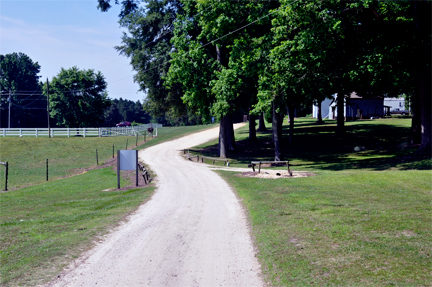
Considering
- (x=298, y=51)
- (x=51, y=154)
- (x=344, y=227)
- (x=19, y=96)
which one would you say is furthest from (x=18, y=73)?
(x=344, y=227)

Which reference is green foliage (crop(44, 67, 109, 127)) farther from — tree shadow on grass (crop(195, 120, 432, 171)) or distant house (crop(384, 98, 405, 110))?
distant house (crop(384, 98, 405, 110))

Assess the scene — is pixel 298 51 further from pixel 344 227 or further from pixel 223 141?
pixel 344 227

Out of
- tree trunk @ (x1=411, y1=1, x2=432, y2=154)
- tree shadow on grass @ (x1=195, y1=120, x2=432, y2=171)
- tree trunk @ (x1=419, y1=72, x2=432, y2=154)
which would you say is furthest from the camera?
tree shadow on grass @ (x1=195, y1=120, x2=432, y2=171)

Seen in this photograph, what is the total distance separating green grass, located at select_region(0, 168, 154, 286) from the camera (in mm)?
7902

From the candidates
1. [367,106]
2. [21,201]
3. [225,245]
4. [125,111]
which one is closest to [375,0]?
[225,245]

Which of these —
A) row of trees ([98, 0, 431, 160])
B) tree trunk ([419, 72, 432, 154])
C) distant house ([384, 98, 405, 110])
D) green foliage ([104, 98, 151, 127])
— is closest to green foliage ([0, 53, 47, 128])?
green foliage ([104, 98, 151, 127])

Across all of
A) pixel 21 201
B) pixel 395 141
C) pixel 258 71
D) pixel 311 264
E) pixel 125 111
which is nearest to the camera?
pixel 311 264

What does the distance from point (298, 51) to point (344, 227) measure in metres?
16.9

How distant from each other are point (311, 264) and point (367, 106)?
196ft

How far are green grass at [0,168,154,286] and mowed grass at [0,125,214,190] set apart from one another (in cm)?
702

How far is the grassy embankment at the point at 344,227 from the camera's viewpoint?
7285 mm

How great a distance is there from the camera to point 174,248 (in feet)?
30.4

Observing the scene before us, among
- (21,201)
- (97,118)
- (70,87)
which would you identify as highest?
(70,87)

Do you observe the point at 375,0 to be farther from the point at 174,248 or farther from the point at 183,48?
the point at 174,248
